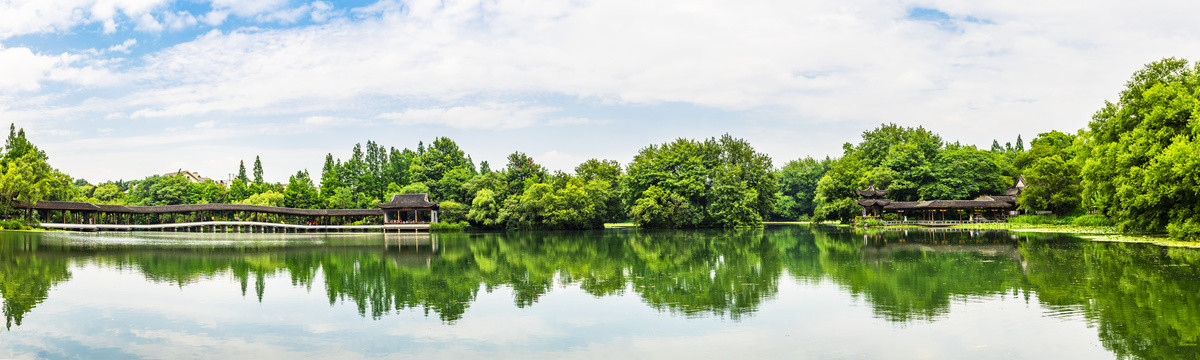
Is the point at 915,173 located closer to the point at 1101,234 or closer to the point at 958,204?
the point at 958,204

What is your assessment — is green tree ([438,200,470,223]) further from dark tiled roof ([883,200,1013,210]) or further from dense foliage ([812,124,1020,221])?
dark tiled roof ([883,200,1013,210])

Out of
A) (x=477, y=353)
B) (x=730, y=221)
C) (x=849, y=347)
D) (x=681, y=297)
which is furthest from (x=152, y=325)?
(x=730, y=221)

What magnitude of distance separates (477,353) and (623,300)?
4.62m

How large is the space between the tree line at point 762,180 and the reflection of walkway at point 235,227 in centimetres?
328

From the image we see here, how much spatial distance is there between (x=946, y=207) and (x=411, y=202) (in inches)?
1713

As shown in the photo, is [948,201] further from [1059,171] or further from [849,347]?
[849,347]

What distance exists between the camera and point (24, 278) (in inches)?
606

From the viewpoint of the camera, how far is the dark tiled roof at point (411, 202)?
2338 inches

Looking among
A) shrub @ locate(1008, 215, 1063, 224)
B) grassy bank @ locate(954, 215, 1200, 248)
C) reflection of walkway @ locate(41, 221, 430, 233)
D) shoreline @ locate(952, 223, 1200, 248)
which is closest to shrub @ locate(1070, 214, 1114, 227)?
grassy bank @ locate(954, 215, 1200, 248)

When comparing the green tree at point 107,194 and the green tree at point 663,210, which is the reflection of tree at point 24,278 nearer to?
the green tree at point 663,210

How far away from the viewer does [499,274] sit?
57.4ft

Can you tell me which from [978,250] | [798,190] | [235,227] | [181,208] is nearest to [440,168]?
[235,227]

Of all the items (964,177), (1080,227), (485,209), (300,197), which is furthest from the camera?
(300,197)

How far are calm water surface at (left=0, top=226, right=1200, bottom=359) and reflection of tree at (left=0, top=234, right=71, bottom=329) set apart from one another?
7cm
